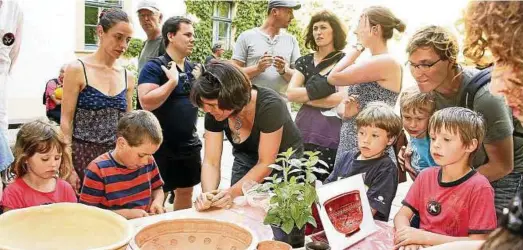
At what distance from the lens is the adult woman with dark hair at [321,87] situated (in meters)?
3.15

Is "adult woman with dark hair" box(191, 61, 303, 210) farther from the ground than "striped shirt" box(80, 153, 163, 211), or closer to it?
farther from the ground

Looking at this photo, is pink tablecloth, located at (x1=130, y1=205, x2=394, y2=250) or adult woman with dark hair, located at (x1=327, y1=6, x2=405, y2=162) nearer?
pink tablecloth, located at (x1=130, y1=205, x2=394, y2=250)

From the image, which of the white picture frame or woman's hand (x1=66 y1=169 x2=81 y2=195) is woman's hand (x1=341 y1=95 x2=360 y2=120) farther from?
woman's hand (x1=66 y1=169 x2=81 y2=195)

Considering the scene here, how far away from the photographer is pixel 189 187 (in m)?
3.37

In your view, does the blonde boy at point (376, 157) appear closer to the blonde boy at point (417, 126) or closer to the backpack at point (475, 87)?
the blonde boy at point (417, 126)

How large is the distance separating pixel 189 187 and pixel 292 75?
38.8 inches

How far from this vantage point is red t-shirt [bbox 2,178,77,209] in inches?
84.4

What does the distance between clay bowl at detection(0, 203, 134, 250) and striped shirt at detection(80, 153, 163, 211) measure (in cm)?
95

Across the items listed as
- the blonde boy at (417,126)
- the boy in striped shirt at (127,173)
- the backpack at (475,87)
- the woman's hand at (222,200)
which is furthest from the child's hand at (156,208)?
the backpack at (475,87)

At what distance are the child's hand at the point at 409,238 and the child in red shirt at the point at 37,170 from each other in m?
1.35

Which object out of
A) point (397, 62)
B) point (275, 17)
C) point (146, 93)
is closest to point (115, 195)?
point (146, 93)

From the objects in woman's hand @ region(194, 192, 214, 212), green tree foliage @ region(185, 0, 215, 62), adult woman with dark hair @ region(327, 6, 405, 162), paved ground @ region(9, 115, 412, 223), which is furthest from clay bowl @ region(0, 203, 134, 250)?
→ green tree foliage @ region(185, 0, 215, 62)

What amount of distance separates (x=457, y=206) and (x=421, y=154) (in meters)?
0.55

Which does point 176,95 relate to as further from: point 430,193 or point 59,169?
point 430,193
